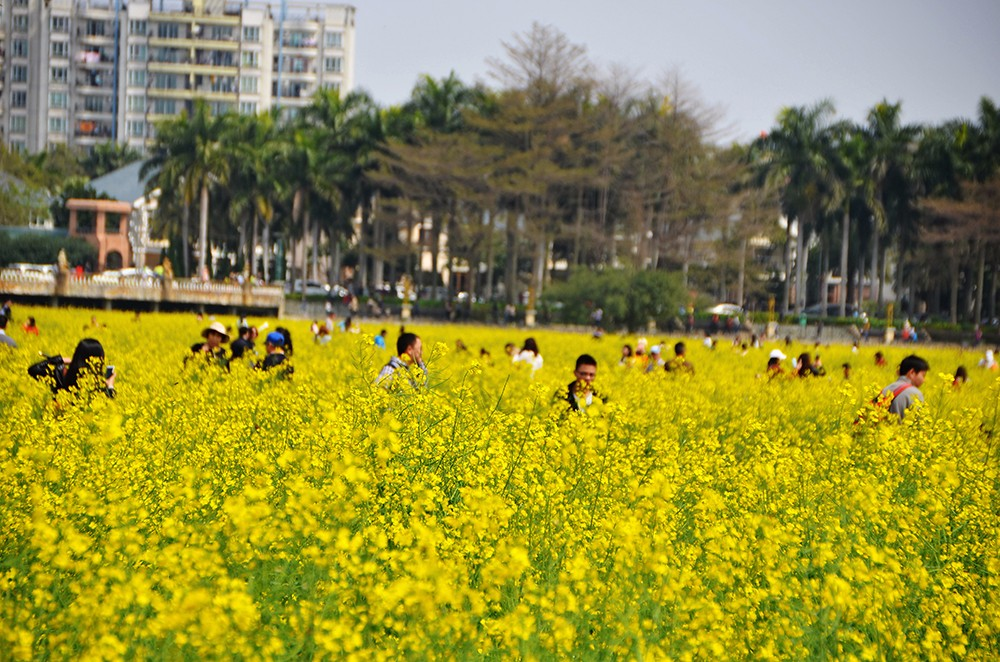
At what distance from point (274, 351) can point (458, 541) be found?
921cm

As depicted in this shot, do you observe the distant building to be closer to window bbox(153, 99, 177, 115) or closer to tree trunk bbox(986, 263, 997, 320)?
window bbox(153, 99, 177, 115)

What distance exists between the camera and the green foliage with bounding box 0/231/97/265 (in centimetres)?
8150

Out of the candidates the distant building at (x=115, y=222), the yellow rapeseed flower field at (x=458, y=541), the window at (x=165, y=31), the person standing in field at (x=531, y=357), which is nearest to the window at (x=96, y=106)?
the window at (x=165, y=31)

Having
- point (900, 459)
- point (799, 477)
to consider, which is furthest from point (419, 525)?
point (900, 459)

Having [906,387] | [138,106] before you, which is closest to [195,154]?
[138,106]

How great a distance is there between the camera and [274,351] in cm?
1453

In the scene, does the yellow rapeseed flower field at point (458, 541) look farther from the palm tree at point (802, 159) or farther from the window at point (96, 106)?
the window at point (96, 106)

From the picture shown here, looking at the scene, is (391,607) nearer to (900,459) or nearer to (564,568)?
(564,568)

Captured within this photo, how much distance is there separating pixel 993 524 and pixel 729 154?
6715 centimetres

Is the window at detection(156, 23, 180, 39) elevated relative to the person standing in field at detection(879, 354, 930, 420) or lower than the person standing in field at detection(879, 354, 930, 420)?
elevated

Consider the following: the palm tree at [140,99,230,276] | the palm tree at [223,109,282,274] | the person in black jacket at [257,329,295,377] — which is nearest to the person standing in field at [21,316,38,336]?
the person in black jacket at [257,329,295,377]

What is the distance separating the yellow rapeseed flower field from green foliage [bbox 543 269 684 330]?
45.0 meters

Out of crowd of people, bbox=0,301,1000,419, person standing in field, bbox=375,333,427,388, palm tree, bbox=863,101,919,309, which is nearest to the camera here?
person standing in field, bbox=375,333,427,388

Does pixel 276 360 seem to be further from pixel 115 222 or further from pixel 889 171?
pixel 115 222
